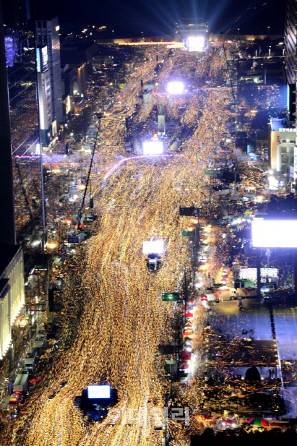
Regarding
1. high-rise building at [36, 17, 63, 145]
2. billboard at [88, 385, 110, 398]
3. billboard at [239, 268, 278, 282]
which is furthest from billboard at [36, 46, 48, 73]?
billboard at [88, 385, 110, 398]

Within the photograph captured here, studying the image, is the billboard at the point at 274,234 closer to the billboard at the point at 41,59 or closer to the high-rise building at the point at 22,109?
the high-rise building at the point at 22,109

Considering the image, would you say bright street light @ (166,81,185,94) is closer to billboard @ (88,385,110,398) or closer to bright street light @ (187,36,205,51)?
bright street light @ (187,36,205,51)

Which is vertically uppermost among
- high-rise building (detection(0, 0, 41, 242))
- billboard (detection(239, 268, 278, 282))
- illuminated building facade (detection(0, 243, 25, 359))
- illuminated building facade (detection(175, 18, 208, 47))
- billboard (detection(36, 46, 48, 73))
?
illuminated building facade (detection(175, 18, 208, 47))

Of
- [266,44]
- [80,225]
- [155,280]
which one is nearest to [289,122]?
[80,225]

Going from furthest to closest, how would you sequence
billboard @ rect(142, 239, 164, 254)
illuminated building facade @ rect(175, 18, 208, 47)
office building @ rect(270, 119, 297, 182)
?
illuminated building facade @ rect(175, 18, 208, 47) < office building @ rect(270, 119, 297, 182) < billboard @ rect(142, 239, 164, 254)

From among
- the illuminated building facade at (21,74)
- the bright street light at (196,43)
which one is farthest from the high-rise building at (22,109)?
the bright street light at (196,43)

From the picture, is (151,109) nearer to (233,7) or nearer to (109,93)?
(109,93)
